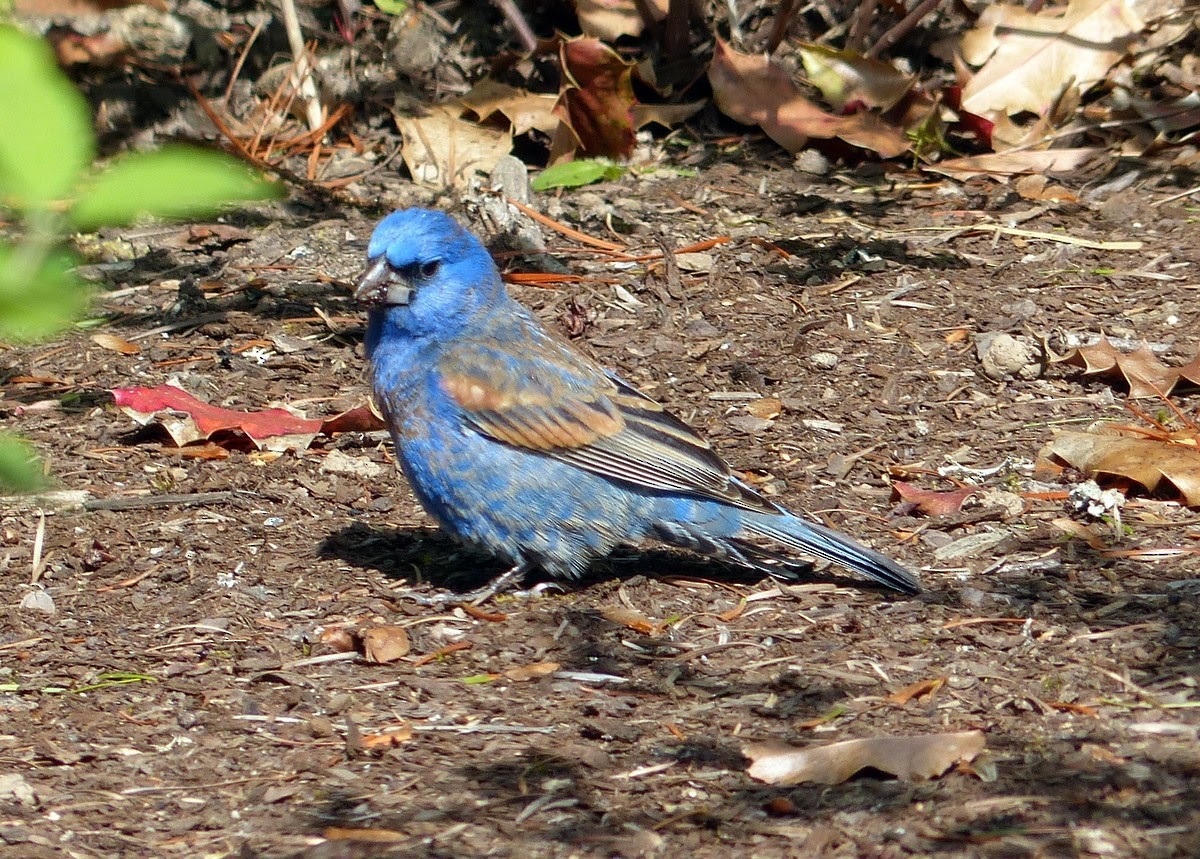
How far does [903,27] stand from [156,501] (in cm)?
445

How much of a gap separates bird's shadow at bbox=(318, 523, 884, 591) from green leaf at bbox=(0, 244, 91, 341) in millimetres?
3330

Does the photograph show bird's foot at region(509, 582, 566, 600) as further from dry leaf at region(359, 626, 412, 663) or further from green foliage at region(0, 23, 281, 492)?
green foliage at region(0, 23, 281, 492)

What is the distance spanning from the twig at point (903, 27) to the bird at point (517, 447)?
11.2 ft

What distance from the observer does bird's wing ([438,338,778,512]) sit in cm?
446

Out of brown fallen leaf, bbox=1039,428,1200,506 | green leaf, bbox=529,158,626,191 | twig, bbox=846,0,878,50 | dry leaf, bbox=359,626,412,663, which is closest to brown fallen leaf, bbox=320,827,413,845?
dry leaf, bbox=359,626,412,663

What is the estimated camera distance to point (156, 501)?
4891 millimetres

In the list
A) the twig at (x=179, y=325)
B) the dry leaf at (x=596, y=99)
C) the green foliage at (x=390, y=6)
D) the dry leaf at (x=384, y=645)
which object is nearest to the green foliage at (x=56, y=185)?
the dry leaf at (x=384, y=645)

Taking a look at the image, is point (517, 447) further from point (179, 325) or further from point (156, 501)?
point (179, 325)

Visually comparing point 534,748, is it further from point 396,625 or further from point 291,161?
point 291,161

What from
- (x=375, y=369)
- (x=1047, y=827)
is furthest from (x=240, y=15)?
(x=1047, y=827)

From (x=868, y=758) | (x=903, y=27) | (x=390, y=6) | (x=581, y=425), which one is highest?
(x=390, y=6)

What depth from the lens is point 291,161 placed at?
771 cm

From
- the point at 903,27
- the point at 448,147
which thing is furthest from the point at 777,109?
the point at 448,147

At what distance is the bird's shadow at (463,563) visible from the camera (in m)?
4.63
